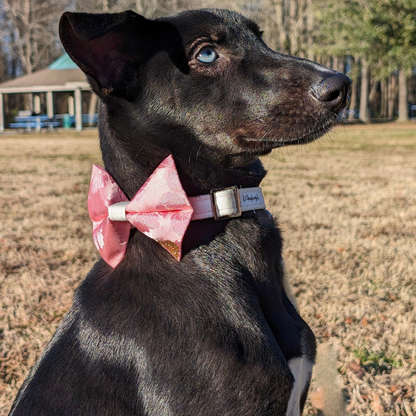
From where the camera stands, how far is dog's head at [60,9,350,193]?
195 cm

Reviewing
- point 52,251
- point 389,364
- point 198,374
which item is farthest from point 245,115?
point 52,251

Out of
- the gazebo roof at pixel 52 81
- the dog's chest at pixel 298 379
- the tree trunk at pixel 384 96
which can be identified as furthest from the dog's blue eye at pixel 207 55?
the tree trunk at pixel 384 96

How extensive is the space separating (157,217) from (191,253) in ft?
0.62

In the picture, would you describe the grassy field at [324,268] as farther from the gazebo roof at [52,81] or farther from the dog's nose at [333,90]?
the gazebo roof at [52,81]

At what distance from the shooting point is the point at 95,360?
1696mm

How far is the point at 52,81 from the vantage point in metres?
32.9

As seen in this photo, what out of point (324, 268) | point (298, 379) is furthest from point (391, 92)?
point (298, 379)

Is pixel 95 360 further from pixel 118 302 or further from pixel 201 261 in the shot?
pixel 201 261

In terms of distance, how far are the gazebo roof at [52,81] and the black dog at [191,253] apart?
100.0 feet

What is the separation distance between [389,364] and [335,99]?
5.65ft

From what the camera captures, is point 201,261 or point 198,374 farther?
point 201,261

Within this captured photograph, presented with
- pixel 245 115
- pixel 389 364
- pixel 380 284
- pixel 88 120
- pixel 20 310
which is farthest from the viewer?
pixel 88 120

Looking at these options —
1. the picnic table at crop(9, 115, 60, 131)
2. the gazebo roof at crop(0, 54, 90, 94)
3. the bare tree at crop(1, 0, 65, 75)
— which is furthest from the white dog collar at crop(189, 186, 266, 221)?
the bare tree at crop(1, 0, 65, 75)

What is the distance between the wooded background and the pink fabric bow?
151 cm
